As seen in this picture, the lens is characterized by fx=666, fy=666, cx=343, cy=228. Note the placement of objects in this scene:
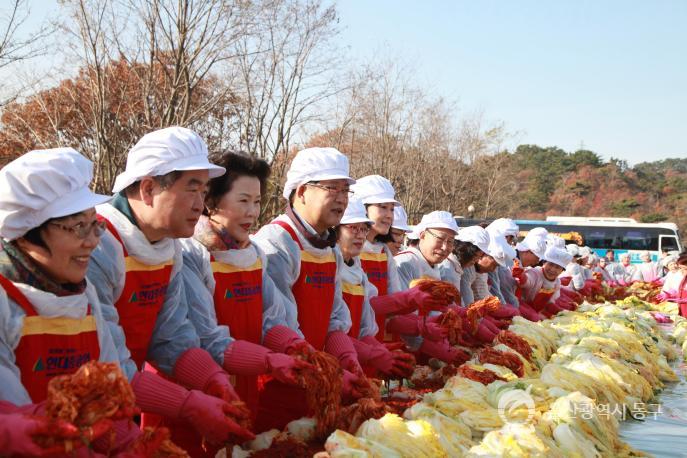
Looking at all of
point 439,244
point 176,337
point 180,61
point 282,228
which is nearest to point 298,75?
point 180,61

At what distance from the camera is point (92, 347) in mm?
2246

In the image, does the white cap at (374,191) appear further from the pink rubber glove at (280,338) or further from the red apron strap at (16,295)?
the red apron strap at (16,295)

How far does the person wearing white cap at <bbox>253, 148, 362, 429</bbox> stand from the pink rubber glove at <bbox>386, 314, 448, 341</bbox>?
1234 millimetres

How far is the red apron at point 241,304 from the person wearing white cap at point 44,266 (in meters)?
1.05

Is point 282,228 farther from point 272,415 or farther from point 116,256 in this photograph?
point 116,256

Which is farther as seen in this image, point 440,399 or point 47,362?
point 440,399

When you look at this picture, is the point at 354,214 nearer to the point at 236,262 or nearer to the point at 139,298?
the point at 236,262

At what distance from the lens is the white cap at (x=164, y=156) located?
8.84ft

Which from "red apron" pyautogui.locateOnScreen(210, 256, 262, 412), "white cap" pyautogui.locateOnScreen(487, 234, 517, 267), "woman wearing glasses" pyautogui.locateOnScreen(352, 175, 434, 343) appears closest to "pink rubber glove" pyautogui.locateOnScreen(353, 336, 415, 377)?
"red apron" pyautogui.locateOnScreen(210, 256, 262, 412)

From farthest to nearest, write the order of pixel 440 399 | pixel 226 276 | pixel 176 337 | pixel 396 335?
1. pixel 396 335
2. pixel 440 399
3. pixel 226 276
4. pixel 176 337

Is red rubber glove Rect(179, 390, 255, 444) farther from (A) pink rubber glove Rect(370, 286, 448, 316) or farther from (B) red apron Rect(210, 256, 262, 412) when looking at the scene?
(A) pink rubber glove Rect(370, 286, 448, 316)

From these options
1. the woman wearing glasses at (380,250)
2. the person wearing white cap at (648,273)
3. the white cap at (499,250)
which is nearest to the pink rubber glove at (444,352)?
the woman wearing glasses at (380,250)

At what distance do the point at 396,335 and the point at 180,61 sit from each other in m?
6.24

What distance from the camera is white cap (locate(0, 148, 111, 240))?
6.71ft
